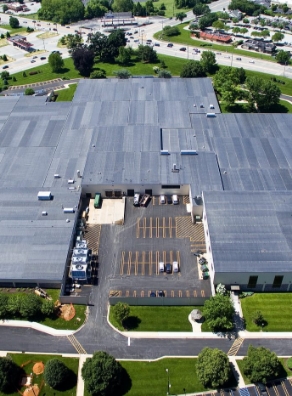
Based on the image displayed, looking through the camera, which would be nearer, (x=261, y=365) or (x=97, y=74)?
(x=261, y=365)

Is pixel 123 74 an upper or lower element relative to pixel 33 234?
upper

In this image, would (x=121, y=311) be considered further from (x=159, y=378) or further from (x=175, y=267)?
(x=175, y=267)

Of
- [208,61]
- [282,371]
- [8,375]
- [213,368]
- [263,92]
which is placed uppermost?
[208,61]

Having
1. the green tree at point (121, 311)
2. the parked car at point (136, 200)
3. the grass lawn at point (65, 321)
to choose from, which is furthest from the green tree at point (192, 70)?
the green tree at point (121, 311)

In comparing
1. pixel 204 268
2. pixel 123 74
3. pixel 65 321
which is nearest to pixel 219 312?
pixel 204 268

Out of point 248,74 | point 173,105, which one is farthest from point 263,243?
point 248,74

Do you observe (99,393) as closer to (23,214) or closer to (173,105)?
(23,214)

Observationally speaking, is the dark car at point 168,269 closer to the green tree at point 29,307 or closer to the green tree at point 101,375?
the green tree at point 101,375

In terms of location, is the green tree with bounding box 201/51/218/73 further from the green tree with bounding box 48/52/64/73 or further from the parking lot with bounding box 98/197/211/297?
the parking lot with bounding box 98/197/211/297
